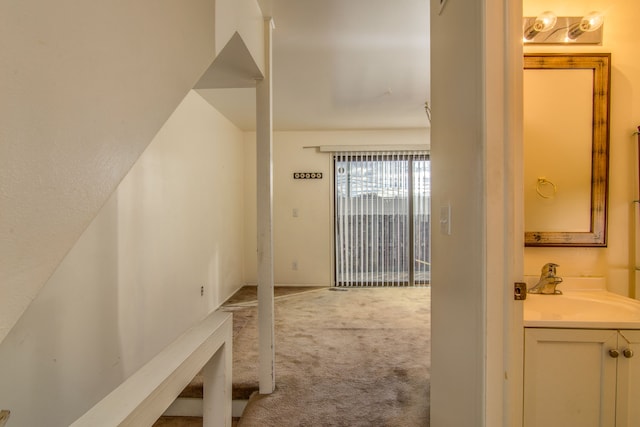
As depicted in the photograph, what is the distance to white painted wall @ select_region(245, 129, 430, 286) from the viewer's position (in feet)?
15.2

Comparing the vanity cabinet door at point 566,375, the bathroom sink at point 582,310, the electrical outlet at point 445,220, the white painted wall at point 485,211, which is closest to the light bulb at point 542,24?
the white painted wall at point 485,211

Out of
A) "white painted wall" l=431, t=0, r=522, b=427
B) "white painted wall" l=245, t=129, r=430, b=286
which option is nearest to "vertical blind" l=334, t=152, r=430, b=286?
"white painted wall" l=245, t=129, r=430, b=286

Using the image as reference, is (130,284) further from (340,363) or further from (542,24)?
(542,24)

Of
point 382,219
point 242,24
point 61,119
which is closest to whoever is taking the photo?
point 61,119

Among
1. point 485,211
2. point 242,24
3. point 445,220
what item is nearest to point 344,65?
point 242,24

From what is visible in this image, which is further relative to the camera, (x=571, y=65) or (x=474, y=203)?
(x=571, y=65)

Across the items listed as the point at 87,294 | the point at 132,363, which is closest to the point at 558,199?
the point at 87,294

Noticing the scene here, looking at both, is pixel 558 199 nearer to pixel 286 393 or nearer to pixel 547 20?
pixel 547 20

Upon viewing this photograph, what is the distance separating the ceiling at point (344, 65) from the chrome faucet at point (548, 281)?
1605mm

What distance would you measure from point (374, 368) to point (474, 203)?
1690mm

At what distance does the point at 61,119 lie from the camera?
0.51 metres

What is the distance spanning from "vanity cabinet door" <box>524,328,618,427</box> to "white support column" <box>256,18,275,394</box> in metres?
1.34

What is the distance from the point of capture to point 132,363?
1.91 meters

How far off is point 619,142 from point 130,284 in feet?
9.15
